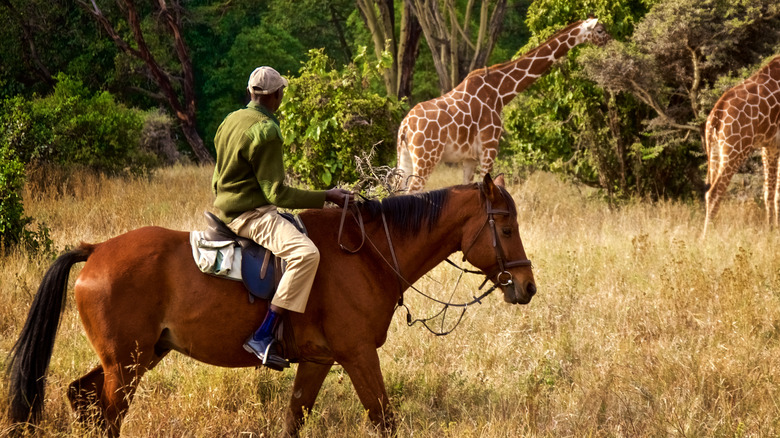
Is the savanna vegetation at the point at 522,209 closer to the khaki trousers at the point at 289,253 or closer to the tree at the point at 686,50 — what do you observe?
the tree at the point at 686,50

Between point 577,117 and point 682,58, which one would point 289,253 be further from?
point 577,117

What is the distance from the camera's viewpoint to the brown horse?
4.24m

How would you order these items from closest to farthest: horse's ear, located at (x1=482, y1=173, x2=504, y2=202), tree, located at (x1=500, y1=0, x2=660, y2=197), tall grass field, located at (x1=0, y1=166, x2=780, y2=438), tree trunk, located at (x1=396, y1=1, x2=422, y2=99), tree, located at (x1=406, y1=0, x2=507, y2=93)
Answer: horse's ear, located at (x1=482, y1=173, x2=504, y2=202)
tall grass field, located at (x1=0, y1=166, x2=780, y2=438)
tree, located at (x1=500, y1=0, x2=660, y2=197)
tree, located at (x1=406, y1=0, x2=507, y2=93)
tree trunk, located at (x1=396, y1=1, x2=422, y2=99)

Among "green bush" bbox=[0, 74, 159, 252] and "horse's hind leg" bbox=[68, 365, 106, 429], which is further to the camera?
"green bush" bbox=[0, 74, 159, 252]

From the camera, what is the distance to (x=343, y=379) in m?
5.70

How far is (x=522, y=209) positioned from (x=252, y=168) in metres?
8.23

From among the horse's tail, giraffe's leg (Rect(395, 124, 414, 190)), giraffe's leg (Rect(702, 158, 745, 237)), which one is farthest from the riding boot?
giraffe's leg (Rect(702, 158, 745, 237))

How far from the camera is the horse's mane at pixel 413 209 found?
15.2 ft

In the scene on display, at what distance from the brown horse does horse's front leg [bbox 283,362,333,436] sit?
91 millimetres

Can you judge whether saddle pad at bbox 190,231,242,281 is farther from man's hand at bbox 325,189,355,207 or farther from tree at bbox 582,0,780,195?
tree at bbox 582,0,780,195

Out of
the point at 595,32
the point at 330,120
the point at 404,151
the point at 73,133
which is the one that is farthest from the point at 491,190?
the point at 73,133

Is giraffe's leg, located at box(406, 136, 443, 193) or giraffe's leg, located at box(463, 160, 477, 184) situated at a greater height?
giraffe's leg, located at box(406, 136, 443, 193)

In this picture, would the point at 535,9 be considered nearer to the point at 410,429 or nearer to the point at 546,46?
the point at 546,46

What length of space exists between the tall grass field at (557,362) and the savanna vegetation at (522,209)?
2 cm
